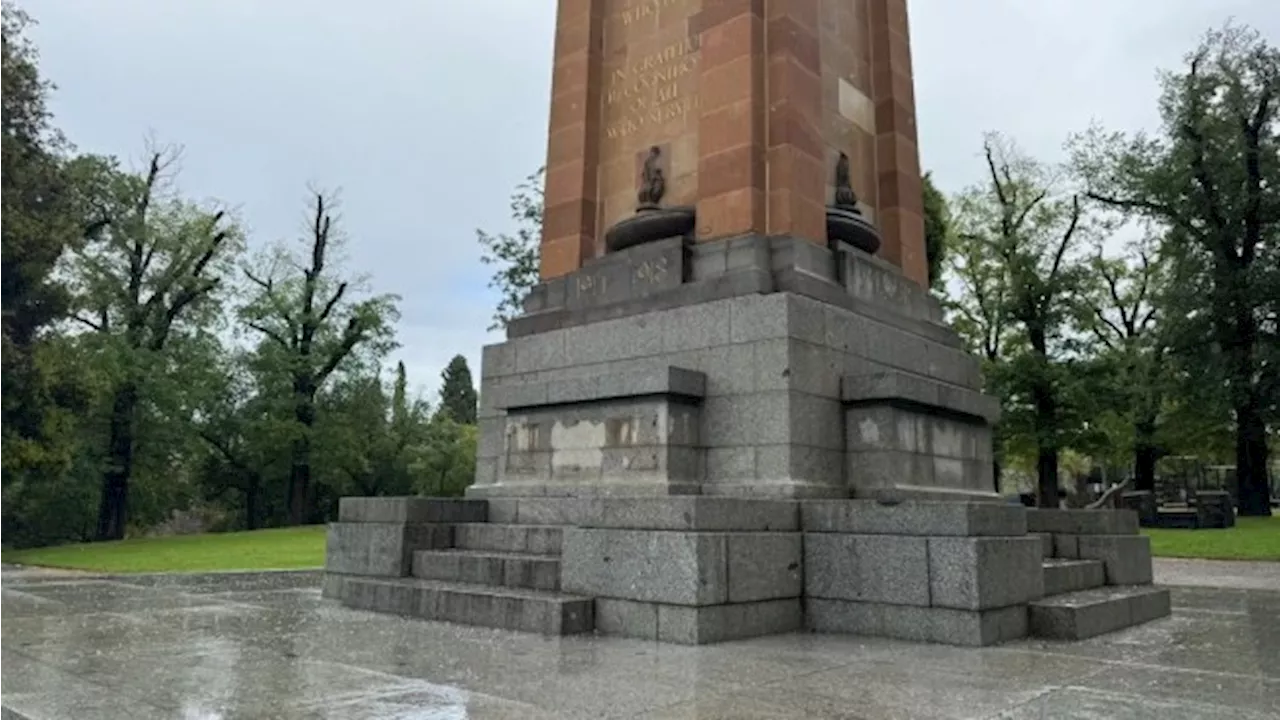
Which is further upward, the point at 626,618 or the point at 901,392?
the point at 901,392

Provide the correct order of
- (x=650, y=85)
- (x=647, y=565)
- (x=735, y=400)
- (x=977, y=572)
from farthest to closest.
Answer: (x=650, y=85), (x=735, y=400), (x=647, y=565), (x=977, y=572)

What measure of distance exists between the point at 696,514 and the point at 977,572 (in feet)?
7.07

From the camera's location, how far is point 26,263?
2539 cm

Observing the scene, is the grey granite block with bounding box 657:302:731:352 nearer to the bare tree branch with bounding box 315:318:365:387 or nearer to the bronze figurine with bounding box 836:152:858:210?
the bronze figurine with bounding box 836:152:858:210

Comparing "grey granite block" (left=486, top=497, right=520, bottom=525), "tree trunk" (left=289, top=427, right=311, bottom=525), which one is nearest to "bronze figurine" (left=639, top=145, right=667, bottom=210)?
"grey granite block" (left=486, top=497, right=520, bottom=525)

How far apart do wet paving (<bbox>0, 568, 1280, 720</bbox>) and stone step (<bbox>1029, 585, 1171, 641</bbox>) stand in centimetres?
27

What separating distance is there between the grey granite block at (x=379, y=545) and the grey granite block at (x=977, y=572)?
5204 mm

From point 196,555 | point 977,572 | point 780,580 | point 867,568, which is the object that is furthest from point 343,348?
point 977,572

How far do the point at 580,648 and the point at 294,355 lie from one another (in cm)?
3648

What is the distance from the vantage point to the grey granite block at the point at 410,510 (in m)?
9.66

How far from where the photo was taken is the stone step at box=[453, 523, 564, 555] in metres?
9.00

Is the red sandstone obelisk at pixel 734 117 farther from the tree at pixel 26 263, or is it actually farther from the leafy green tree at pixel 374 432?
the leafy green tree at pixel 374 432

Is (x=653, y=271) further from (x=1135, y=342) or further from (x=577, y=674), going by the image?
(x=1135, y=342)

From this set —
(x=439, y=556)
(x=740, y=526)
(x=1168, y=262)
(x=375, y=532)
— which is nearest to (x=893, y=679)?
(x=740, y=526)
